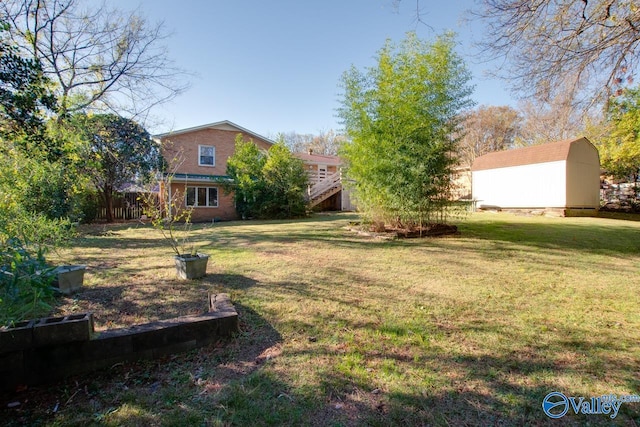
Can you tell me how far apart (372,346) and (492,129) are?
3471cm

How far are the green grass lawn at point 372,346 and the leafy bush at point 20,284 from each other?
0.68 m

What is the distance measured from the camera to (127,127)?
38.7ft

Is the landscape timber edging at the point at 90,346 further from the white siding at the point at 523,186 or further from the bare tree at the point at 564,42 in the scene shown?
the white siding at the point at 523,186

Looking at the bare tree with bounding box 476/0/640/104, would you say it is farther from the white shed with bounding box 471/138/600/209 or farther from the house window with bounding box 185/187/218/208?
the house window with bounding box 185/187/218/208

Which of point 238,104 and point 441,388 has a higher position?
point 238,104

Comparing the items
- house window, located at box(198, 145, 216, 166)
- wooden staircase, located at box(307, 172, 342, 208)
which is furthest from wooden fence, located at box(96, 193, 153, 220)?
wooden staircase, located at box(307, 172, 342, 208)

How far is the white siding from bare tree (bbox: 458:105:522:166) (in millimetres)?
9767

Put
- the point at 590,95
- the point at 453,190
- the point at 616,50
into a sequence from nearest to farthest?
the point at 616,50 < the point at 590,95 < the point at 453,190

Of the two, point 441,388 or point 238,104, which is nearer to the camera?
point 441,388

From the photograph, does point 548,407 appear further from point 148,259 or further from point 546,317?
point 148,259

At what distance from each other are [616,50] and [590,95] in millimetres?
802

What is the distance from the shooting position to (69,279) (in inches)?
158

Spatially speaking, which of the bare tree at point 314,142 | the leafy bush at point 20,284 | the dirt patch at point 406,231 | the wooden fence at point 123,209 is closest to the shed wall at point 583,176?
the dirt patch at point 406,231

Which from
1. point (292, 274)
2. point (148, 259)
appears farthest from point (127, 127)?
point (292, 274)
